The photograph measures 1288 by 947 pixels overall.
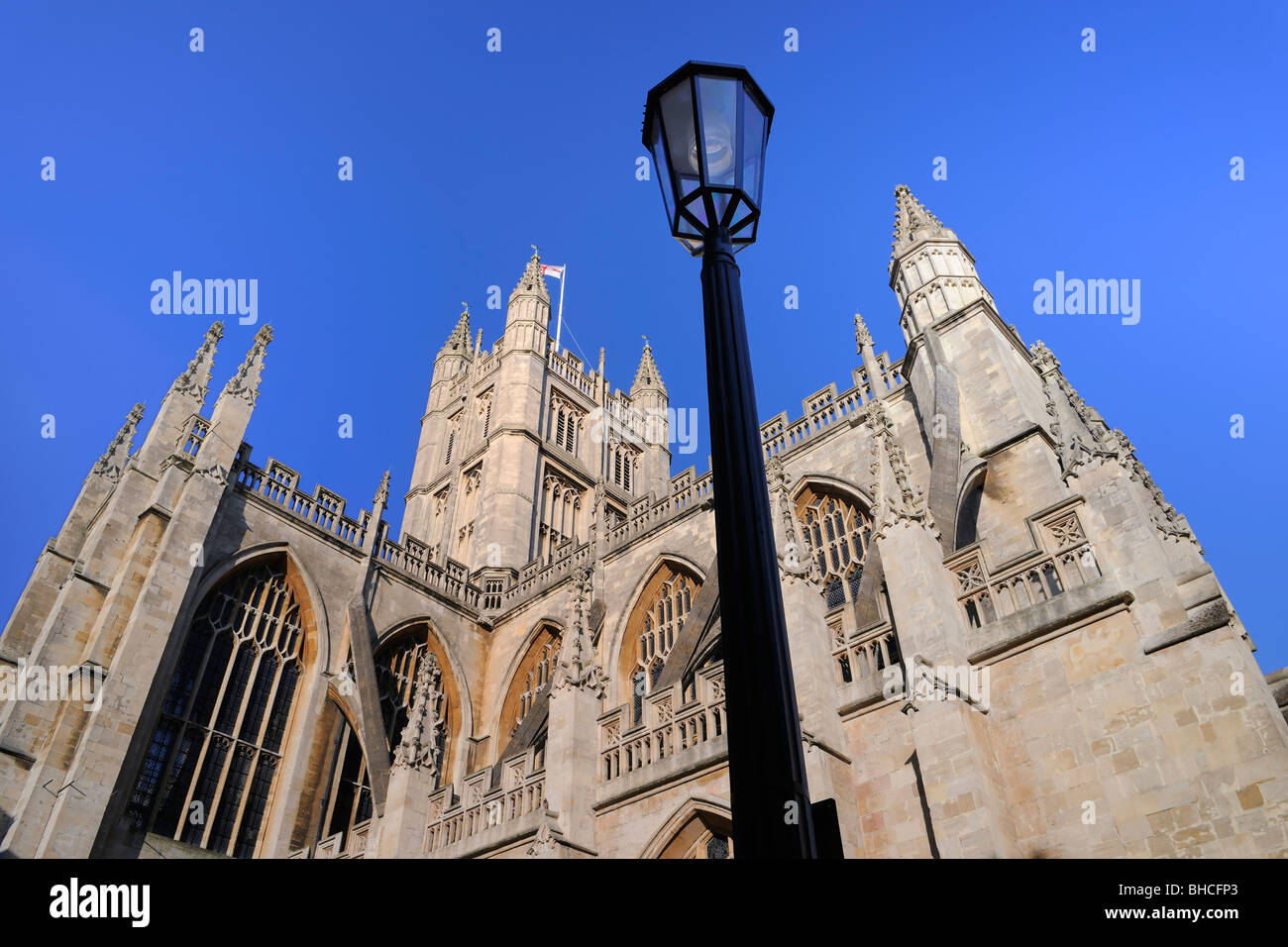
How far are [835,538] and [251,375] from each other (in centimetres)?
1478

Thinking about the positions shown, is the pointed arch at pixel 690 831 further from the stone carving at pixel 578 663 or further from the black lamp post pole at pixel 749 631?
the black lamp post pole at pixel 749 631

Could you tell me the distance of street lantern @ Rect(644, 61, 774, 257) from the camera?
4.01 m

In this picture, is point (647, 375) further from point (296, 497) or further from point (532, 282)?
point (296, 497)

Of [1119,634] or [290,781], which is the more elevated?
[290,781]

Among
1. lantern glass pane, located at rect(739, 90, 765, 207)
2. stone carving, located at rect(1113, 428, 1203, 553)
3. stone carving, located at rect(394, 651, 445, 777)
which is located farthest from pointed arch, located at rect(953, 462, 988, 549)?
lantern glass pane, located at rect(739, 90, 765, 207)

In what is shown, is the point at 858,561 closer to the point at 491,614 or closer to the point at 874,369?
the point at 874,369

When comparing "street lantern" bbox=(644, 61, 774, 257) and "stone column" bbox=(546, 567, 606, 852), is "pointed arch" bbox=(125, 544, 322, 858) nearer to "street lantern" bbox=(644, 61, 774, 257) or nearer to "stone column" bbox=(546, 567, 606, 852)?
"stone column" bbox=(546, 567, 606, 852)

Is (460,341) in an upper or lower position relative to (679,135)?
upper

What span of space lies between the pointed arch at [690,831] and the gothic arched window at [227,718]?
10.3 metres

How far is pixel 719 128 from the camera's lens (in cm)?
402

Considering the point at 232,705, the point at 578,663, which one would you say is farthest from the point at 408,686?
the point at 578,663

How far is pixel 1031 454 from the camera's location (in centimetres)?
1502
